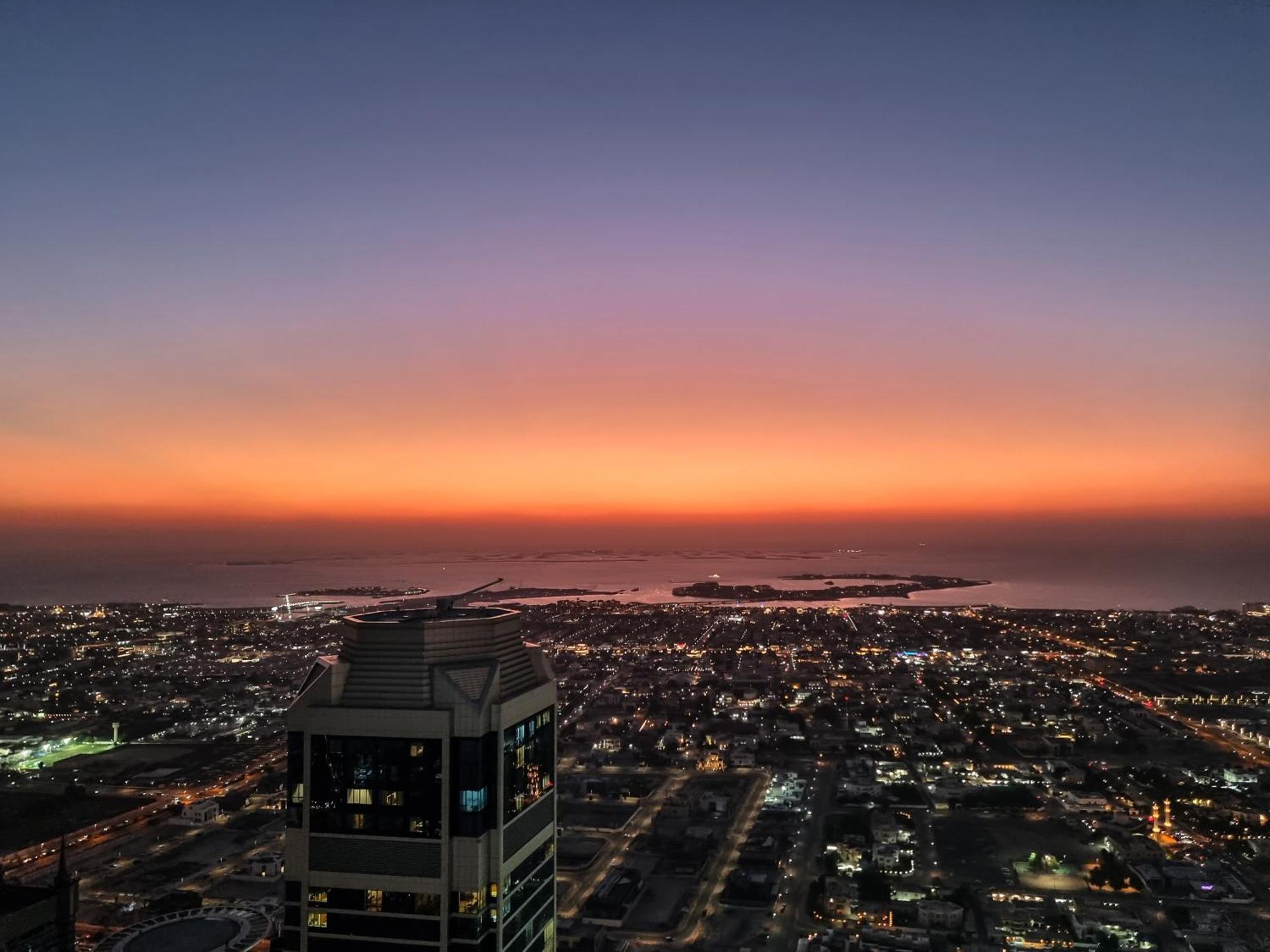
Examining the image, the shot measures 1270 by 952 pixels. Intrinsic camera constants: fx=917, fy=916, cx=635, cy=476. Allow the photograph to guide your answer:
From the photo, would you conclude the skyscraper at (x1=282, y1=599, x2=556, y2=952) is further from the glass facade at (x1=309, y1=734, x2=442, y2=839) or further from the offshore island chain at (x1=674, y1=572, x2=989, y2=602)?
the offshore island chain at (x1=674, y1=572, x2=989, y2=602)

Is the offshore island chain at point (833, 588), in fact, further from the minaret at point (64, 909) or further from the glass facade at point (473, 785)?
the glass facade at point (473, 785)

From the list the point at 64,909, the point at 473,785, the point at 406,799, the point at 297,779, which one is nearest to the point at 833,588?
the point at 64,909

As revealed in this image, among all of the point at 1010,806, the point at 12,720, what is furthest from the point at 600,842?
the point at 12,720

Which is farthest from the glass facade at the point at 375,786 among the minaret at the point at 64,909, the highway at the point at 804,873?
the highway at the point at 804,873

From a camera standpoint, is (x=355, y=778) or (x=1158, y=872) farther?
(x=1158, y=872)

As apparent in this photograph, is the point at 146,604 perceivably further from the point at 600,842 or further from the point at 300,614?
the point at 600,842

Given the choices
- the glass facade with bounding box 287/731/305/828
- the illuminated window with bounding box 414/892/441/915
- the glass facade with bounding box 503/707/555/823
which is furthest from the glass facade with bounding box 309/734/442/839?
the glass facade with bounding box 503/707/555/823
